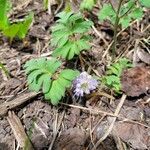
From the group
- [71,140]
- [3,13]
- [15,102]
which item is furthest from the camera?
[3,13]

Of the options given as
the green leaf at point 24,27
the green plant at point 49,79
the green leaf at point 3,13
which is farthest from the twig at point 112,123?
the green leaf at point 3,13

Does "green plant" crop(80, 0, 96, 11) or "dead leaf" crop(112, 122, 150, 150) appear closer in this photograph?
"dead leaf" crop(112, 122, 150, 150)

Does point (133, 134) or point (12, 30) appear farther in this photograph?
point (12, 30)

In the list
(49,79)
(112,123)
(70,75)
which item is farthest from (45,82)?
(112,123)

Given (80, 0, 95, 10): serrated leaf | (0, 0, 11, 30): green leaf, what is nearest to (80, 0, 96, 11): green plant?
(80, 0, 95, 10): serrated leaf

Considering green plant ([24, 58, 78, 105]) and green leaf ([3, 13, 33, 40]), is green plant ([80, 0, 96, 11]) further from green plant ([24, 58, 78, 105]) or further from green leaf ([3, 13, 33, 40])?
green plant ([24, 58, 78, 105])

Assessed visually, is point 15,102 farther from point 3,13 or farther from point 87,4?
point 87,4

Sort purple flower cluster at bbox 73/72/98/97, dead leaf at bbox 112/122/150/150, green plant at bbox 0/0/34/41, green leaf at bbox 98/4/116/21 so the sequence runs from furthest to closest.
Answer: green plant at bbox 0/0/34/41 → green leaf at bbox 98/4/116/21 → purple flower cluster at bbox 73/72/98/97 → dead leaf at bbox 112/122/150/150
